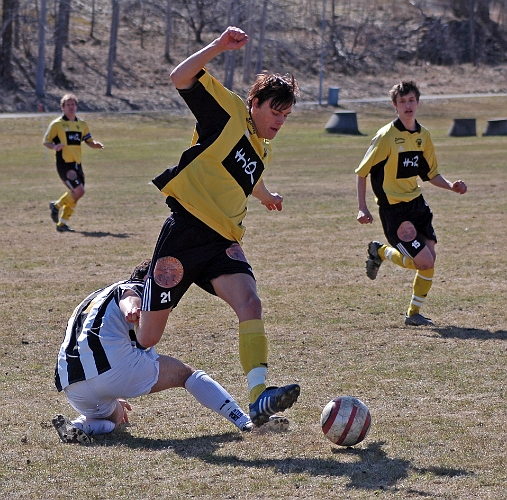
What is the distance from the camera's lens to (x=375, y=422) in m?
4.92

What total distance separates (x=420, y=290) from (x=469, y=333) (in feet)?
2.33

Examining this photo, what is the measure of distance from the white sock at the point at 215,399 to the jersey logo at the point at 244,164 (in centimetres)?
107

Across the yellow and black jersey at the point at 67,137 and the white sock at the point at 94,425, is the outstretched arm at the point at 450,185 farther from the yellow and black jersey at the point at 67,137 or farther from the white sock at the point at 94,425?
the yellow and black jersey at the point at 67,137

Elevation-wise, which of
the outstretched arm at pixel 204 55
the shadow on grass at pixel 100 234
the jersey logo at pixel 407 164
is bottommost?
the shadow on grass at pixel 100 234

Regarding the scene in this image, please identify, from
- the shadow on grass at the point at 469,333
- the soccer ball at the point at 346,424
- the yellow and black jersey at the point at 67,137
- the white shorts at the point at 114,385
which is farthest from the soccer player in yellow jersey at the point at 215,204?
the yellow and black jersey at the point at 67,137

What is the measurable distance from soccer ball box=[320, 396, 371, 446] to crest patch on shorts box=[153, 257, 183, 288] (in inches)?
41.5

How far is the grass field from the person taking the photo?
13.4 ft

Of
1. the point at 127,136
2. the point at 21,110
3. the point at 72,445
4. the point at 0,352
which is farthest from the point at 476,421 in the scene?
the point at 21,110

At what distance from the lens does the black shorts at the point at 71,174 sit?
45.3ft

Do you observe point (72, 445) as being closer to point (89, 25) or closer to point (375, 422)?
point (375, 422)

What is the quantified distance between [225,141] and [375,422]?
5.76 ft

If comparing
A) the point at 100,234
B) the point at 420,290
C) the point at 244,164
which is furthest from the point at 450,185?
the point at 100,234

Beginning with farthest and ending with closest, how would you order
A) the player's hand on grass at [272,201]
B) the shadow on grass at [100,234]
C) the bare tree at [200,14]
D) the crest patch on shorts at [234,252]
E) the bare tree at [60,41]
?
the bare tree at [200,14] < the bare tree at [60,41] < the shadow on grass at [100,234] < the player's hand on grass at [272,201] < the crest patch on shorts at [234,252]

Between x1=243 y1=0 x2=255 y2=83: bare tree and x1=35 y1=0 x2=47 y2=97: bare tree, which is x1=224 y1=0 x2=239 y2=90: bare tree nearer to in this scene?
x1=243 y1=0 x2=255 y2=83: bare tree
